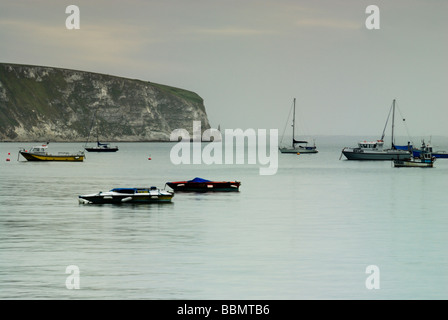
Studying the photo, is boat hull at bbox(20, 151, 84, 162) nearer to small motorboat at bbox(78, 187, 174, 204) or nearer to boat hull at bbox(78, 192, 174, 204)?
small motorboat at bbox(78, 187, 174, 204)

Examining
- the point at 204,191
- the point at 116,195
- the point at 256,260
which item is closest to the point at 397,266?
the point at 256,260

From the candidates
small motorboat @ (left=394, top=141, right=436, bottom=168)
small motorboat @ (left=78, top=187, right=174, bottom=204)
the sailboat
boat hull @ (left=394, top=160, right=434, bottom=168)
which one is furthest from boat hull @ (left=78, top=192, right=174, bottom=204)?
the sailboat

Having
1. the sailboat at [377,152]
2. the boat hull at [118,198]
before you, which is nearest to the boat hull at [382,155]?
the sailboat at [377,152]

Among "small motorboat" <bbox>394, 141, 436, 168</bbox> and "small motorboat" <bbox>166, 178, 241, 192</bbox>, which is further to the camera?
"small motorboat" <bbox>394, 141, 436, 168</bbox>

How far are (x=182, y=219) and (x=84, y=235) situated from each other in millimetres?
12591

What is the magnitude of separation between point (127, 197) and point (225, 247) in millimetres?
28031

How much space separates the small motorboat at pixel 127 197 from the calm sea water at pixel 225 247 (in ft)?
4.88

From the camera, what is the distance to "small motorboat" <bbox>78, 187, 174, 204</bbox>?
7112 cm

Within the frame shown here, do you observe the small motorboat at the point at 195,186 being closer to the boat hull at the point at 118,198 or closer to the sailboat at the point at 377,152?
the boat hull at the point at 118,198

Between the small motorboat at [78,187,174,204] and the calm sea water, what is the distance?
1.49 meters

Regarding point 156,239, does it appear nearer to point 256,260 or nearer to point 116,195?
point 256,260

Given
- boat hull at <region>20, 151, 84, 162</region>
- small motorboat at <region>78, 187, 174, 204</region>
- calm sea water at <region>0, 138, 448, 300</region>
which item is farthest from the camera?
boat hull at <region>20, 151, 84, 162</region>

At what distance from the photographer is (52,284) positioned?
33.0 meters

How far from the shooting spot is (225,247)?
4494 cm
